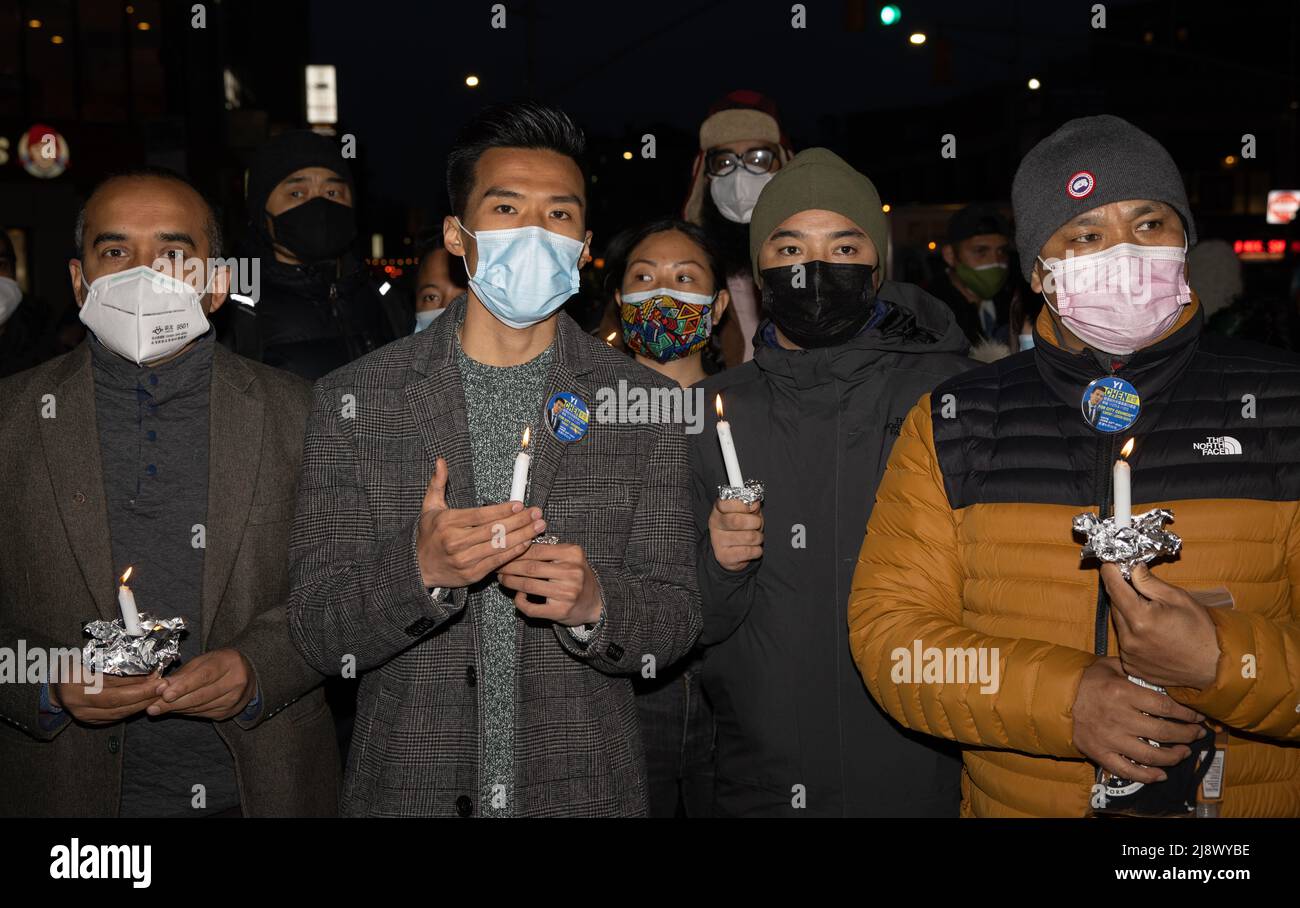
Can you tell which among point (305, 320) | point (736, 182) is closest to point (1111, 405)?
point (736, 182)

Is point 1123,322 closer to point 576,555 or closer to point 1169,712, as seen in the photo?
point 1169,712

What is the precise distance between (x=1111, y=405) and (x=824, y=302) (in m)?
1.18

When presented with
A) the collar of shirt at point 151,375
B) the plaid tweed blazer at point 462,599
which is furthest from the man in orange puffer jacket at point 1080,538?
the collar of shirt at point 151,375

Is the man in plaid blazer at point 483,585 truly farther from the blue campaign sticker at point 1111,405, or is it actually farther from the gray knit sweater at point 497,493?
the blue campaign sticker at point 1111,405

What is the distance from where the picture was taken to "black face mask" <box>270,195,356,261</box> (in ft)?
17.6

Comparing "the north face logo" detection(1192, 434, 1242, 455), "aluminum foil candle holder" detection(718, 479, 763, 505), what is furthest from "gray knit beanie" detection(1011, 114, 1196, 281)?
"aluminum foil candle holder" detection(718, 479, 763, 505)

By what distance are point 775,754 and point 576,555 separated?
3.97 feet

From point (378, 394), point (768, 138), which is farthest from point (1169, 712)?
point (768, 138)

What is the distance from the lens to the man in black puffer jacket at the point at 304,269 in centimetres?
515

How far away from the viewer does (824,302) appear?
379 centimetres

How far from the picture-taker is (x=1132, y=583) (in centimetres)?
237

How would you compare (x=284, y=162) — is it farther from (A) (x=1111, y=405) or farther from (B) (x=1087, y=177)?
(A) (x=1111, y=405)

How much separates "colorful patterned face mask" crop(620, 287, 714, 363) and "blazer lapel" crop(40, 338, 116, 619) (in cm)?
211

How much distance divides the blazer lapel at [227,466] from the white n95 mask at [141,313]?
0.15m
